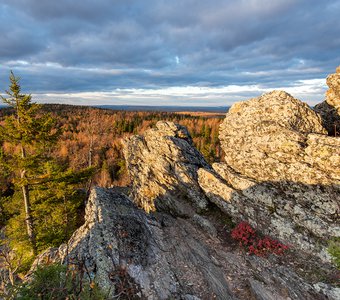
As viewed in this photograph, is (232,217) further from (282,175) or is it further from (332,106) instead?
(332,106)

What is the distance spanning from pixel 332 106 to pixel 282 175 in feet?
26.6

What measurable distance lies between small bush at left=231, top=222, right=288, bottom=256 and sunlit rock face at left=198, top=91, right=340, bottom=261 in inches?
24.8

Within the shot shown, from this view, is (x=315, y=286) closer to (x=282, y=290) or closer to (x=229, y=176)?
(x=282, y=290)

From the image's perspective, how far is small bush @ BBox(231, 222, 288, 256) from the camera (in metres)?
12.8

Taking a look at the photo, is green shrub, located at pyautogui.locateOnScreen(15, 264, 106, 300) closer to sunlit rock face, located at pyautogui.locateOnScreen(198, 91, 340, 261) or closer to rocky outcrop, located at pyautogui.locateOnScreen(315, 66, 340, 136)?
sunlit rock face, located at pyautogui.locateOnScreen(198, 91, 340, 261)

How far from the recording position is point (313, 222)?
1288 cm

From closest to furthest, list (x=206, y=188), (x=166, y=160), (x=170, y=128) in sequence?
(x=206, y=188) → (x=166, y=160) → (x=170, y=128)

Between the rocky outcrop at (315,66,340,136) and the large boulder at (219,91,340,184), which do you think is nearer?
the large boulder at (219,91,340,184)

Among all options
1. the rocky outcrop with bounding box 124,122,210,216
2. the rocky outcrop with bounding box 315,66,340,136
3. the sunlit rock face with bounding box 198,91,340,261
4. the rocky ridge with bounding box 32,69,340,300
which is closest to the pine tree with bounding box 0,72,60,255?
the rocky ridge with bounding box 32,69,340,300

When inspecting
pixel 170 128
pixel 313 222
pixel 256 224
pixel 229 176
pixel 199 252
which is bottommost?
pixel 199 252

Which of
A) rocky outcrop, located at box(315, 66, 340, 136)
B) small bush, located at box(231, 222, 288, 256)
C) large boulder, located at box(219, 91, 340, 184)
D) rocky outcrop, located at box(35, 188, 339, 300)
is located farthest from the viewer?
rocky outcrop, located at box(315, 66, 340, 136)

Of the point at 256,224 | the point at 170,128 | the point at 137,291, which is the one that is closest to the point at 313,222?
the point at 256,224

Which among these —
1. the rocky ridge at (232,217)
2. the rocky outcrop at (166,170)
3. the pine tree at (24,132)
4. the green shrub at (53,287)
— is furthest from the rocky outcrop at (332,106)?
the pine tree at (24,132)

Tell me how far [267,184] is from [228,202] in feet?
9.23
